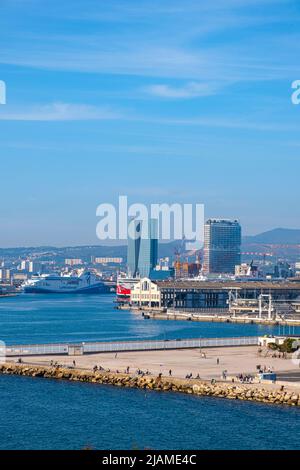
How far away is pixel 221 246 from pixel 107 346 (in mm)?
111289

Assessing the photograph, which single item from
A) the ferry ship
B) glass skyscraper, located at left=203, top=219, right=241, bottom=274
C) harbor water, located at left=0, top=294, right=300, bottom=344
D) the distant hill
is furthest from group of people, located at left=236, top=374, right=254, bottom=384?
the distant hill

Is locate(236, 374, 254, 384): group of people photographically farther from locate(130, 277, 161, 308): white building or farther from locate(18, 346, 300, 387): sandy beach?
locate(130, 277, 161, 308): white building

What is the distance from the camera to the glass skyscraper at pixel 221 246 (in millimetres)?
135500

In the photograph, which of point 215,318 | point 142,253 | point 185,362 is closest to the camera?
point 185,362

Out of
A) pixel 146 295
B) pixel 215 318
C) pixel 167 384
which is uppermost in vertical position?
pixel 146 295

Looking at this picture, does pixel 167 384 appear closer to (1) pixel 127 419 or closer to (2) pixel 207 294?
(1) pixel 127 419

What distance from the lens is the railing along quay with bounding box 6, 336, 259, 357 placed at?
2828 centimetres

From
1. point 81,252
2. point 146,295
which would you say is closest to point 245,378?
point 146,295

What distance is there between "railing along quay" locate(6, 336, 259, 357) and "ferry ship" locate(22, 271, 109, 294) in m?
66.7

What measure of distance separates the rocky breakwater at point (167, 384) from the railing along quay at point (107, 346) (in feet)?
10.1

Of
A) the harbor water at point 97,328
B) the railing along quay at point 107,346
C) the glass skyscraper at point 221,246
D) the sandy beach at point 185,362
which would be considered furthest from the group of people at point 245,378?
the glass skyscraper at point 221,246

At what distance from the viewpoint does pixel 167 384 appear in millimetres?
22266

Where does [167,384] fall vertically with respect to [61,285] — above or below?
below
